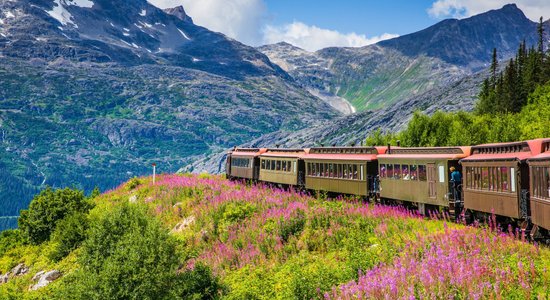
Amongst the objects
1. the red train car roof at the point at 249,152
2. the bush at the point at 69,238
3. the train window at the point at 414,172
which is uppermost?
the red train car roof at the point at 249,152

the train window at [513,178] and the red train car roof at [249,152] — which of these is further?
the red train car roof at [249,152]

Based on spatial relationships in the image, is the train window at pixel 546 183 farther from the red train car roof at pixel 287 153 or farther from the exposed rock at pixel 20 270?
the exposed rock at pixel 20 270

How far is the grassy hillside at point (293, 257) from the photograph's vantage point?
367 inches

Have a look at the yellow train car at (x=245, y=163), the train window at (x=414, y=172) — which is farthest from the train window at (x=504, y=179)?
the yellow train car at (x=245, y=163)

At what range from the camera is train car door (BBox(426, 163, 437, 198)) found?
22109mm

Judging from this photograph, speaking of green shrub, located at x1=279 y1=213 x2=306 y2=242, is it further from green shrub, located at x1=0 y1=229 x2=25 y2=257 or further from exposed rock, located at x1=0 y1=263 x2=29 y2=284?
green shrub, located at x1=0 y1=229 x2=25 y2=257

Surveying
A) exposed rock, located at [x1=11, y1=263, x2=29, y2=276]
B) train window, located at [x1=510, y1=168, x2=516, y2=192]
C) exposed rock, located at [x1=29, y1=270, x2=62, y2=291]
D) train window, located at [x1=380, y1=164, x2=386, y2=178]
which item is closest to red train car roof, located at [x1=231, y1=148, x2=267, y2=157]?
train window, located at [x1=380, y1=164, x2=386, y2=178]

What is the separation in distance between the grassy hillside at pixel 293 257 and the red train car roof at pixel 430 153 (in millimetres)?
4528

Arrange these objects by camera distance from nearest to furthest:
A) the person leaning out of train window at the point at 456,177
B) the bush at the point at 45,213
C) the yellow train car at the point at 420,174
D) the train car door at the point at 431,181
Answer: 1. the person leaning out of train window at the point at 456,177
2. the yellow train car at the point at 420,174
3. the train car door at the point at 431,181
4. the bush at the point at 45,213

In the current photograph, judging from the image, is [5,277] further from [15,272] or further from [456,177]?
[456,177]

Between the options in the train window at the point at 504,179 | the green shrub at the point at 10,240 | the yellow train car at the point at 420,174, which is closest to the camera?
the train window at the point at 504,179

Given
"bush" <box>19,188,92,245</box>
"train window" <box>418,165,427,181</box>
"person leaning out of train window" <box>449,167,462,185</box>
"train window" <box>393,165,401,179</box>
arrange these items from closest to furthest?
"person leaning out of train window" <box>449,167,462,185</box> → "train window" <box>418,165,427,181</box> → "train window" <box>393,165,401,179</box> → "bush" <box>19,188,92,245</box>

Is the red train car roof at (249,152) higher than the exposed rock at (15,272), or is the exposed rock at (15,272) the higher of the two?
the red train car roof at (249,152)

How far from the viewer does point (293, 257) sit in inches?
607
